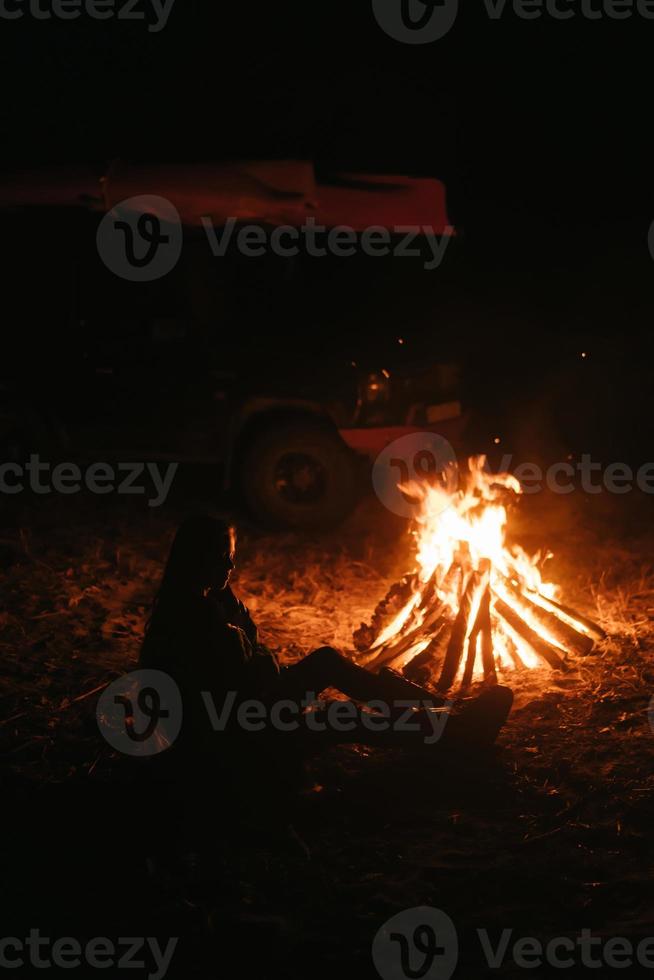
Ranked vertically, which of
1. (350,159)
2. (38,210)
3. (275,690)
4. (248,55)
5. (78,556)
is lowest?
(275,690)

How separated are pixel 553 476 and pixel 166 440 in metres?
4.02

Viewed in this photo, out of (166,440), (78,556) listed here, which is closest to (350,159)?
(166,440)

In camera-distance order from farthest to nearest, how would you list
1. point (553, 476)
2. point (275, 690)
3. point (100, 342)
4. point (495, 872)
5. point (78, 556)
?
point (553, 476)
point (100, 342)
point (78, 556)
point (275, 690)
point (495, 872)

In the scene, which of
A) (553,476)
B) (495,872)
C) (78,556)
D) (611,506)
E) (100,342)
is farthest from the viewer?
(553,476)

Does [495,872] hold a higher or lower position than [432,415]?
lower

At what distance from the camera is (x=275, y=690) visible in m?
4.60

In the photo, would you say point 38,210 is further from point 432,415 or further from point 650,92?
point 650,92
